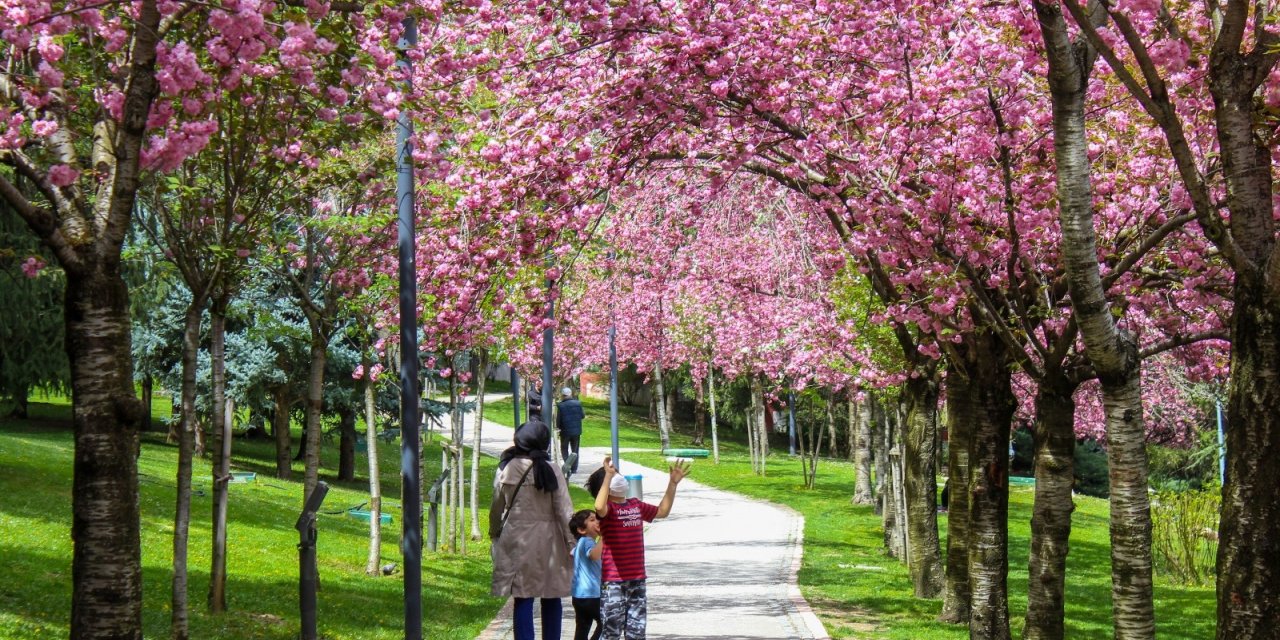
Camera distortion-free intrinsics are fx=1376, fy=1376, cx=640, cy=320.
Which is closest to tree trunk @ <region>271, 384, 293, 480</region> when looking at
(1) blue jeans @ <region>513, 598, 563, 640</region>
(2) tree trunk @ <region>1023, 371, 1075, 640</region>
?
(1) blue jeans @ <region>513, 598, 563, 640</region>

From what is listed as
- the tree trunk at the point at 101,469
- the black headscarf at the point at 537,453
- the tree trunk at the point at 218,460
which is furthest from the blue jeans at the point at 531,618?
the tree trunk at the point at 101,469

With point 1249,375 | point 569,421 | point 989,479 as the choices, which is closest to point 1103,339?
point 1249,375

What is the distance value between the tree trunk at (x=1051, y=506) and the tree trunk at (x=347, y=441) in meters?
23.9

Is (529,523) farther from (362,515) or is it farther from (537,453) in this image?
(362,515)

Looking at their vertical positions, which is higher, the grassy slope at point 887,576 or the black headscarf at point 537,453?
the black headscarf at point 537,453

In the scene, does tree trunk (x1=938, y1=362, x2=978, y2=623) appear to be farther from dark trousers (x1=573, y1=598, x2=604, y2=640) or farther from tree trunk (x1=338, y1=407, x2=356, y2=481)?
Result: tree trunk (x1=338, y1=407, x2=356, y2=481)

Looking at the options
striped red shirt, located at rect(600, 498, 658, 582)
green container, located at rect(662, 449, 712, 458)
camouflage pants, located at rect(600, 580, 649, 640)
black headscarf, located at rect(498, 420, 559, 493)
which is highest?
black headscarf, located at rect(498, 420, 559, 493)

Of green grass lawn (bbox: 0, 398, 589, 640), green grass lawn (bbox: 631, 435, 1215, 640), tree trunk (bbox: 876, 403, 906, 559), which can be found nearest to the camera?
green grass lawn (bbox: 0, 398, 589, 640)

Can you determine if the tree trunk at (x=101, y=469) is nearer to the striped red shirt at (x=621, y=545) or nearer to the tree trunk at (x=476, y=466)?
the striped red shirt at (x=621, y=545)

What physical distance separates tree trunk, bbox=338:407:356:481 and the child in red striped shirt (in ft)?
78.5

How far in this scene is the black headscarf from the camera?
916cm

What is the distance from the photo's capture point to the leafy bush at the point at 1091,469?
165 feet

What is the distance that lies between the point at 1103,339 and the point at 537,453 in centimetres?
368

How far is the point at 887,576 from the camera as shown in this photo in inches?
752
